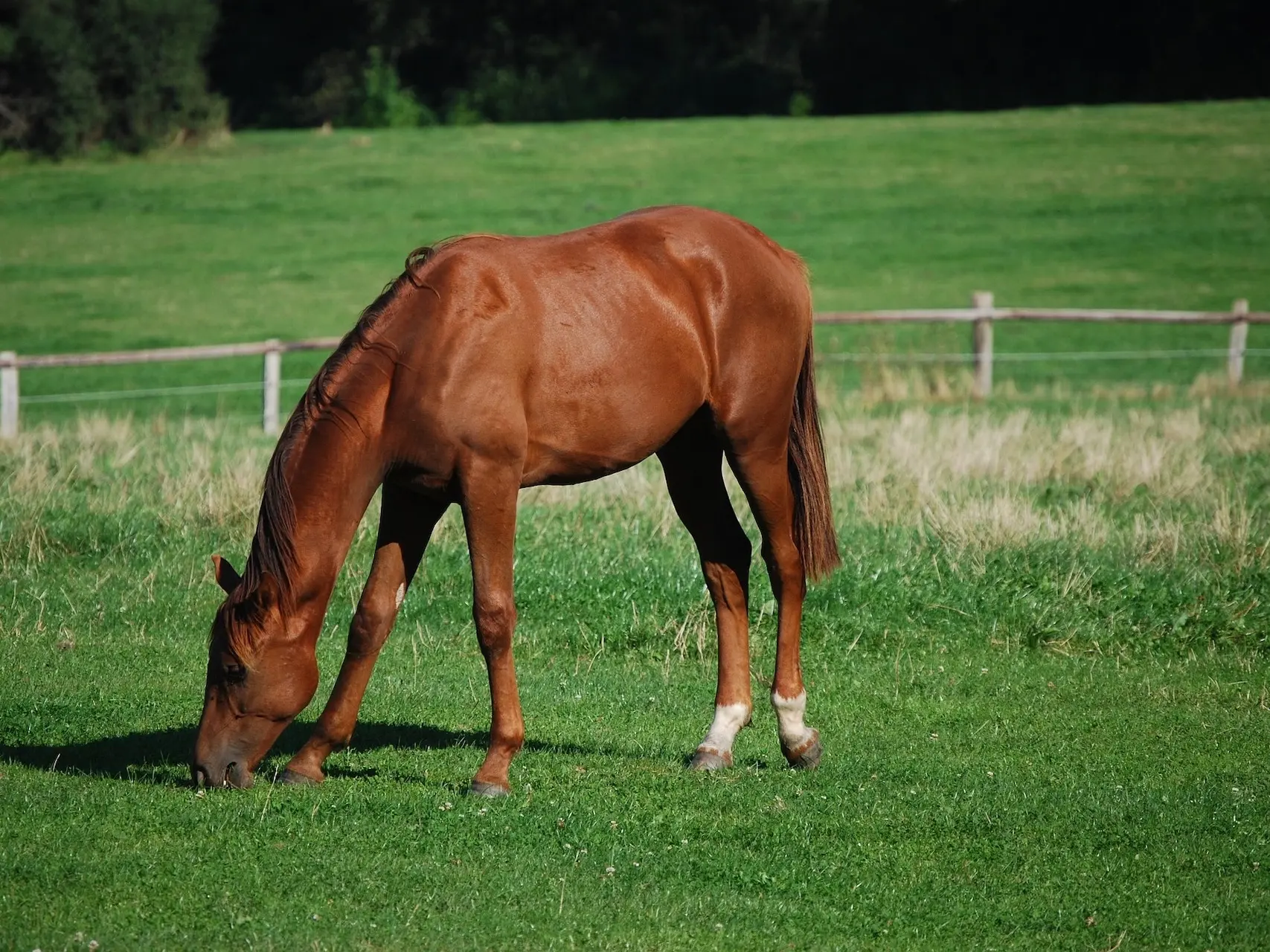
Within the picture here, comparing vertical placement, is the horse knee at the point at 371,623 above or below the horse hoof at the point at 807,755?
above

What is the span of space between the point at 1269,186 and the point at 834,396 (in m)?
18.5

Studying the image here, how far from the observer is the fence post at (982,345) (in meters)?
18.9

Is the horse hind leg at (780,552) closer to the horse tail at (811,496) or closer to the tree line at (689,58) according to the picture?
the horse tail at (811,496)

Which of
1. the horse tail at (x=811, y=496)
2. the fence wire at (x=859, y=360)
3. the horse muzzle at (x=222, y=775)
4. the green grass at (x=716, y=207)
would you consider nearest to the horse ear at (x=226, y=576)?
the horse muzzle at (x=222, y=775)

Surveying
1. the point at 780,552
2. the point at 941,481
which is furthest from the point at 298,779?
the point at 941,481

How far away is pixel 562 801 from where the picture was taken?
527 cm

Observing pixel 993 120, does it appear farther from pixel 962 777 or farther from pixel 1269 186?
pixel 962 777

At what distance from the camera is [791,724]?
5.83 meters

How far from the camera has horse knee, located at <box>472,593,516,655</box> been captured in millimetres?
5305

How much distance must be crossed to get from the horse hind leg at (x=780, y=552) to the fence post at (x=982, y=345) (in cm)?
1304

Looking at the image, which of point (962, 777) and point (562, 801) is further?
point (962, 777)

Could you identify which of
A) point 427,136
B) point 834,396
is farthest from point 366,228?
point 834,396

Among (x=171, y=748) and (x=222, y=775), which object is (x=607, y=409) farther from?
(x=171, y=748)

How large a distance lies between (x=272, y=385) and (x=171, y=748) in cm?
1111
